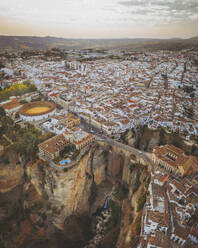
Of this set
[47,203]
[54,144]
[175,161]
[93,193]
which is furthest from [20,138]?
[175,161]

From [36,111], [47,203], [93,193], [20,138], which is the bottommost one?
[93,193]

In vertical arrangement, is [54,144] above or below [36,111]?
below

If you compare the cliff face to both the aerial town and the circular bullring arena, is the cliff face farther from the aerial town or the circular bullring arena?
the circular bullring arena

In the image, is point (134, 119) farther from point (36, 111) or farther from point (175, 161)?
point (36, 111)

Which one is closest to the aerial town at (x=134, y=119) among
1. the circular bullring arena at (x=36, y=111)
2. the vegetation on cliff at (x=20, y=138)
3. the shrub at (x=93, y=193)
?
the circular bullring arena at (x=36, y=111)

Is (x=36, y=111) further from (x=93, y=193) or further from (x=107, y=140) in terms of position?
(x=93, y=193)

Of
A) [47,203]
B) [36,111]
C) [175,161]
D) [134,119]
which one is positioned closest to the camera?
[175,161]

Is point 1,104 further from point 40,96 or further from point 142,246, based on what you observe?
point 142,246

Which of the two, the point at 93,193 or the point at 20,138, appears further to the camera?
the point at 93,193

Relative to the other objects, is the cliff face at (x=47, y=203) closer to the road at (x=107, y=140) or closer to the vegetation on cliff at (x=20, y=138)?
the road at (x=107, y=140)

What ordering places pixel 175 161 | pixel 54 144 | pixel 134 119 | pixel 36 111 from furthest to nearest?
pixel 36 111, pixel 134 119, pixel 54 144, pixel 175 161
